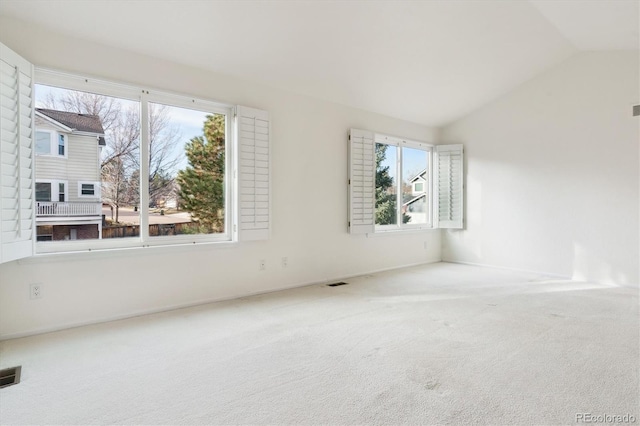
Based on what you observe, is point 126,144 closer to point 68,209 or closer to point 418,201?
point 68,209

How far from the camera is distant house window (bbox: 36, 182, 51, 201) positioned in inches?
111

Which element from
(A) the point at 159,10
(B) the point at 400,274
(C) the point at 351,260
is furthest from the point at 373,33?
(B) the point at 400,274

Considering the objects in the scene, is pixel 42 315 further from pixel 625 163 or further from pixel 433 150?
pixel 625 163

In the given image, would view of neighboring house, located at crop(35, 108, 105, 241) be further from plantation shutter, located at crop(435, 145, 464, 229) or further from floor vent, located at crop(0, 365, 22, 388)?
plantation shutter, located at crop(435, 145, 464, 229)

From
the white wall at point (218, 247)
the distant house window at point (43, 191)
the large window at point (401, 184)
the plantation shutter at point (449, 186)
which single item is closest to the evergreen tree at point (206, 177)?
the white wall at point (218, 247)

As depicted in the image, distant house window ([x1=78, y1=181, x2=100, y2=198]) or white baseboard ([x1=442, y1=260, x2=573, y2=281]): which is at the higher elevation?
distant house window ([x1=78, y1=181, x2=100, y2=198])

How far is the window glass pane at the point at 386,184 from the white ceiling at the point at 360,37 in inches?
29.8

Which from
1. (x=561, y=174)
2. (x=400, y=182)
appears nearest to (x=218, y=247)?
(x=400, y=182)

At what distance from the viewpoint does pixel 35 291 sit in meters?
2.75

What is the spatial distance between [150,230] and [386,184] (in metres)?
3.44

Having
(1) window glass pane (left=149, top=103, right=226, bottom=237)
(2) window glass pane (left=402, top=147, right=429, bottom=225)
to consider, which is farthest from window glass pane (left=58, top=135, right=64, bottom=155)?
(2) window glass pane (left=402, top=147, right=429, bottom=225)

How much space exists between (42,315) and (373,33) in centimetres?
375

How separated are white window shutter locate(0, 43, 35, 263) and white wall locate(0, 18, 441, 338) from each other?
259 mm

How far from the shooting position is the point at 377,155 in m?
5.42
